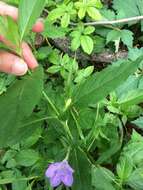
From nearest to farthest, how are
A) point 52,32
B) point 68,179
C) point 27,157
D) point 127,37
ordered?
point 68,179 → point 27,157 → point 52,32 → point 127,37

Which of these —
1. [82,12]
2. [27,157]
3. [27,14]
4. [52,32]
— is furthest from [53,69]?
[27,14]

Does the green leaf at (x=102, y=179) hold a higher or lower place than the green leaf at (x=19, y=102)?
lower

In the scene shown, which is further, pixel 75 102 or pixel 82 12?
pixel 82 12

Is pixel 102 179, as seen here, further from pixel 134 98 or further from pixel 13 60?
pixel 13 60

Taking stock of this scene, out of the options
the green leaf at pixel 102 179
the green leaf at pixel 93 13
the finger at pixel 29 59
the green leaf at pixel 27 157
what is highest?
the finger at pixel 29 59

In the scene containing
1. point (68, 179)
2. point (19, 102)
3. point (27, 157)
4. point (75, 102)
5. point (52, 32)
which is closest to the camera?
point (19, 102)

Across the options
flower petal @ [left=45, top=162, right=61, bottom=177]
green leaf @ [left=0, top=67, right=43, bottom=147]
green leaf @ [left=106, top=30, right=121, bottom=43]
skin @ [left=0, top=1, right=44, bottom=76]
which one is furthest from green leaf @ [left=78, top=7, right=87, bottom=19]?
green leaf @ [left=0, top=67, right=43, bottom=147]

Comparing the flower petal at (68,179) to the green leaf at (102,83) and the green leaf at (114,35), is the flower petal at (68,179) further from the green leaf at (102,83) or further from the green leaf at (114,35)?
the green leaf at (114,35)

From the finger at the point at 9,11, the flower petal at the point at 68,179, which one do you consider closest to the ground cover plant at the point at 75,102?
the flower petal at the point at 68,179
